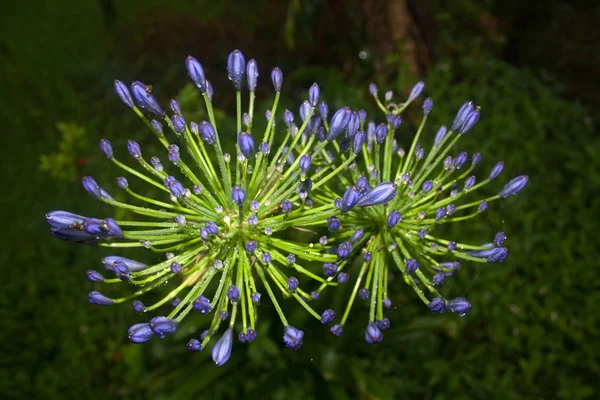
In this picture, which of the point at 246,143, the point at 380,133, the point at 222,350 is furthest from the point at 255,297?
the point at 380,133

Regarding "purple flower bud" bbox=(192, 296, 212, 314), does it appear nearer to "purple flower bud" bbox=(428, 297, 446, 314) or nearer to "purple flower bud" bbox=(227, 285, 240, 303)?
"purple flower bud" bbox=(227, 285, 240, 303)

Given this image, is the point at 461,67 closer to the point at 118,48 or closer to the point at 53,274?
the point at 118,48

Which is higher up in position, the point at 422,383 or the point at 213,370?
the point at 213,370

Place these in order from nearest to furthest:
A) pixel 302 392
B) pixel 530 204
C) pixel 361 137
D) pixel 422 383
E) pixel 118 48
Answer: pixel 361 137
pixel 302 392
pixel 422 383
pixel 530 204
pixel 118 48

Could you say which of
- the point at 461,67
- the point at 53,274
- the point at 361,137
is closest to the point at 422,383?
the point at 361,137

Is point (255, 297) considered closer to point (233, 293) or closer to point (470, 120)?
point (233, 293)

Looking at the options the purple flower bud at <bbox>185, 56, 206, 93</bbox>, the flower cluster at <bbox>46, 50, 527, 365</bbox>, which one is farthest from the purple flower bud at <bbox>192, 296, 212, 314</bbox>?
the purple flower bud at <bbox>185, 56, 206, 93</bbox>

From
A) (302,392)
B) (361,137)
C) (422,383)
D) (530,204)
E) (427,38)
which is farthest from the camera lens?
(427,38)
